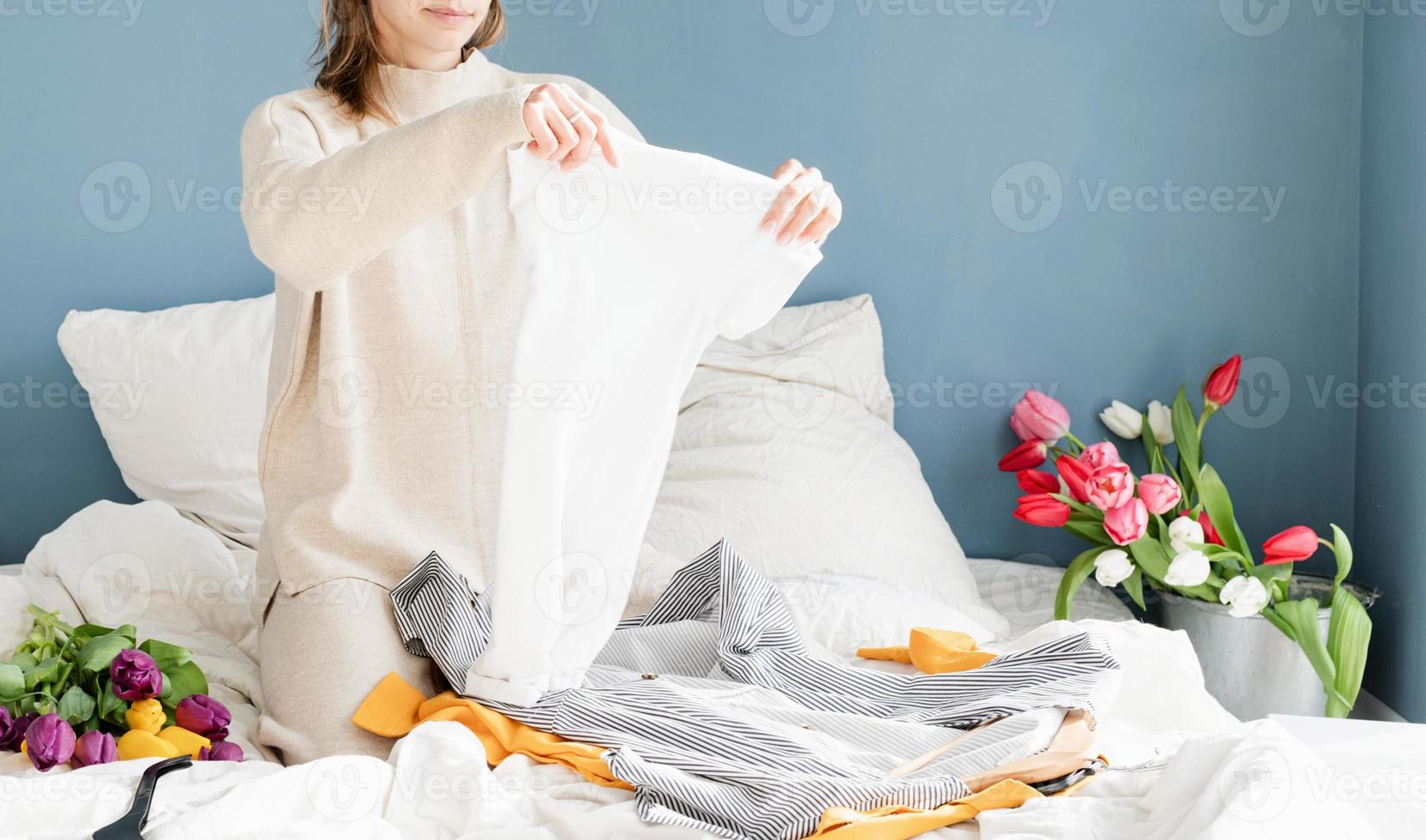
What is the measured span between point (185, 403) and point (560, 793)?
52.4 inches

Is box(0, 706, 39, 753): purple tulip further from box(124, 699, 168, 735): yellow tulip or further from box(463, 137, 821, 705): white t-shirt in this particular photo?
box(463, 137, 821, 705): white t-shirt

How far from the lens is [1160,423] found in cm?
240

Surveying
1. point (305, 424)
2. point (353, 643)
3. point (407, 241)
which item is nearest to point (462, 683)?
point (353, 643)

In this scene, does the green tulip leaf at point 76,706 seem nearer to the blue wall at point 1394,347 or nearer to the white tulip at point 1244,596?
the white tulip at point 1244,596

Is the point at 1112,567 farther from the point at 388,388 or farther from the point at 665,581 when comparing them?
the point at 388,388

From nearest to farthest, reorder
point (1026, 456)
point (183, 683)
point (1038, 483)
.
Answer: point (183, 683)
point (1038, 483)
point (1026, 456)

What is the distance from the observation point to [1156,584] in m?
2.20

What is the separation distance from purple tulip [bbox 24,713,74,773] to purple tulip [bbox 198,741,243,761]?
0.12 metres

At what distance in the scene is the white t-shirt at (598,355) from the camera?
127cm

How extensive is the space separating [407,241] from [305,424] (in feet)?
0.86

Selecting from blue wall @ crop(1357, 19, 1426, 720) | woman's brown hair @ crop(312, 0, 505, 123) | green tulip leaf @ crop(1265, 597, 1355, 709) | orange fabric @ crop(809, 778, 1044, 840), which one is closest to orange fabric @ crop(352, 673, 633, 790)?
orange fabric @ crop(809, 778, 1044, 840)

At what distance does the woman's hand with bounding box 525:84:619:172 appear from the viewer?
119cm

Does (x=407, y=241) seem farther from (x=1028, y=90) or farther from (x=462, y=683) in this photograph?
(x=1028, y=90)

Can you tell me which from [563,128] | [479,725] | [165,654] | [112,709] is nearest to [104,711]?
[112,709]
